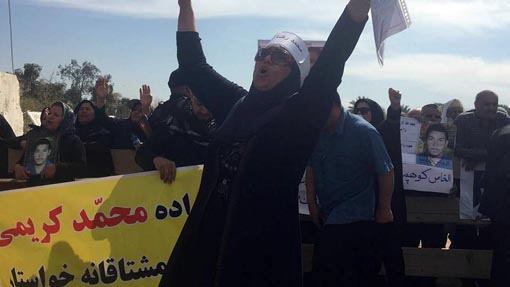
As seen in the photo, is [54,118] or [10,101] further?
[10,101]

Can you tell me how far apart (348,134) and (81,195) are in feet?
5.53

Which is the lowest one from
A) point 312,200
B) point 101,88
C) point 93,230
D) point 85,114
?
point 93,230

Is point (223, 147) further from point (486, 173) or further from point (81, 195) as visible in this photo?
point (486, 173)

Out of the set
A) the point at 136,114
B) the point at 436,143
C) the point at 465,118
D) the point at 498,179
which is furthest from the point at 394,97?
the point at 136,114

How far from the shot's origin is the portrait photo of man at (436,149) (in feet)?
17.0

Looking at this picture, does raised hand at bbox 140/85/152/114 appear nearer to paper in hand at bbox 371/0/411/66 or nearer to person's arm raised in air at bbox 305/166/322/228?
person's arm raised in air at bbox 305/166/322/228

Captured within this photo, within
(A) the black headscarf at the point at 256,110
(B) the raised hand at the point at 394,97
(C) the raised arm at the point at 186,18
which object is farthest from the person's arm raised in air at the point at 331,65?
(B) the raised hand at the point at 394,97

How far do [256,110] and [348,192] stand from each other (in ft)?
5.57

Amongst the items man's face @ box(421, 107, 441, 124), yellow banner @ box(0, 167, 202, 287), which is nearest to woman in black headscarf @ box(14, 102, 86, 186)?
yellow banner @ box(0, 167, 202, 287)

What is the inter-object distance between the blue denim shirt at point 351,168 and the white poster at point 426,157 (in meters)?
1.29

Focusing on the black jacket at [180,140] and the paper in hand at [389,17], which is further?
the black jacket at [180,140]

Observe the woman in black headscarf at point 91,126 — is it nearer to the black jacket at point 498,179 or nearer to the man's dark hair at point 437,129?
the man's dark hair at point 437,129

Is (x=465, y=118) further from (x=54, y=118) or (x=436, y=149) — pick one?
(x=54, y=118)

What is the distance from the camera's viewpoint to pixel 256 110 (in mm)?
2359
